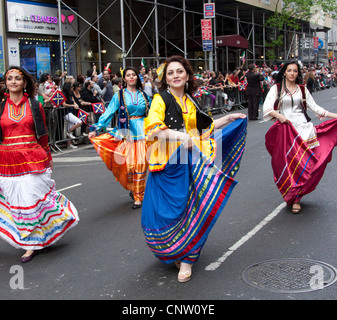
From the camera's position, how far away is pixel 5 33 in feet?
56.6

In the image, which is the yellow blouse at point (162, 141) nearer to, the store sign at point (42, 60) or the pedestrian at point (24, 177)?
the pedestrian at point (24, 177)

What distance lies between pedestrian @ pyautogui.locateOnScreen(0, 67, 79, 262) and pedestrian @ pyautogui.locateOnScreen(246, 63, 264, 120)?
13.4 metres

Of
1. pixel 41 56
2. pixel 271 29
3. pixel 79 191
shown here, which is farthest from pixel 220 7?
pixel 79 191

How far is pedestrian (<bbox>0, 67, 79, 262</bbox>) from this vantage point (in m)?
5.19

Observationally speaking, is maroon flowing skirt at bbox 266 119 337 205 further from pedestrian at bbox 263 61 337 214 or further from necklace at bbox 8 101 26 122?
necklace at bbox 8 101 26 122

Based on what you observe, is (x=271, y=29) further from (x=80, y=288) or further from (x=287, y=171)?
(x=80, y=288)

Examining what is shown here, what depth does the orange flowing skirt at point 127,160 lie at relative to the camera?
711cm

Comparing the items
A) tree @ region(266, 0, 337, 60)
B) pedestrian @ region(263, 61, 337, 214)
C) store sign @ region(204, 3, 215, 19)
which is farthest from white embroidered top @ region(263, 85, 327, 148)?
tree @ region(266, 0, 337, 60)

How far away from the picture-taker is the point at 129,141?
724 centimetres

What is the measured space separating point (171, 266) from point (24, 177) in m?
1.78

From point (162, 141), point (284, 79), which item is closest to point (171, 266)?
point (162, 141)

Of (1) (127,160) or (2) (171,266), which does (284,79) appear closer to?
(1) (127,160)

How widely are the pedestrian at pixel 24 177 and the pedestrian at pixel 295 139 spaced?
111 inches

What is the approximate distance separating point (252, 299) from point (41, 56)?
16800 millimetres
